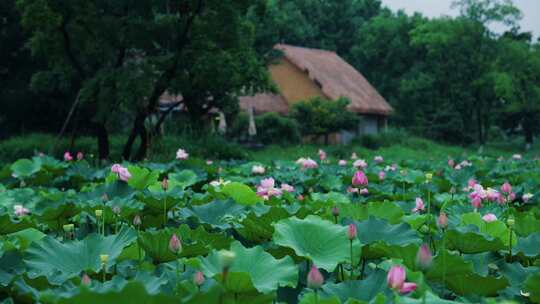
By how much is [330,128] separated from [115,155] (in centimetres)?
1028

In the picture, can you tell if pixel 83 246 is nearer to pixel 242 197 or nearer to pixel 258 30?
pixel 242 197

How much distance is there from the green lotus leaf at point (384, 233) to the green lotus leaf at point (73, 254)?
25.0 inches

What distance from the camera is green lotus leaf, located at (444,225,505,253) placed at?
1.88m

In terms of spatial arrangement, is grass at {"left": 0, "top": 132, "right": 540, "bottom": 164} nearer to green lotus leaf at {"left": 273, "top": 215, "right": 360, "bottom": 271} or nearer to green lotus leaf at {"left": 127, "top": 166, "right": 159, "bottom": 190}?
green lotus leaf at {"left": 127, "top": 166, "right": 159, "bottom": 190}

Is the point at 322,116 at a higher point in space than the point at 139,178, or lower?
lower

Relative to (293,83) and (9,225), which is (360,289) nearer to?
(9,225)

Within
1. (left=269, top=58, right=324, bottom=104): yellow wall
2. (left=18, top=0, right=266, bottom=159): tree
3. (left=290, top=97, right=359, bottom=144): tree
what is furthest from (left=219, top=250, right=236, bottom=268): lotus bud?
(left=269, top=58, right=324, bottom=104): yellow wall

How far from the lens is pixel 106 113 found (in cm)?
1259

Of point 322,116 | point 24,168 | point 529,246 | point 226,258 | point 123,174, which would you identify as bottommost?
point 322,116

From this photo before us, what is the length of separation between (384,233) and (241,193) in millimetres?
949

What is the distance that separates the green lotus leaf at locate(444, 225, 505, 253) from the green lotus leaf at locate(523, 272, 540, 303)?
370 millimetres

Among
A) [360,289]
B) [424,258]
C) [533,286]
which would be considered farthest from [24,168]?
[424,258]

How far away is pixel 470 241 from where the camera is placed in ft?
6.23

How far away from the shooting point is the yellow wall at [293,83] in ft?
86.9
